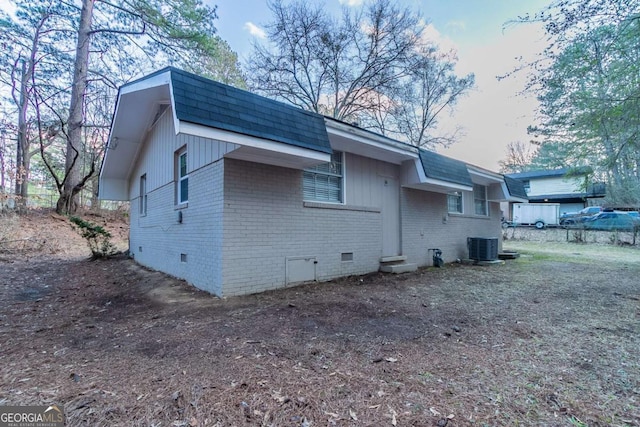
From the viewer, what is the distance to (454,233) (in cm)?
1102

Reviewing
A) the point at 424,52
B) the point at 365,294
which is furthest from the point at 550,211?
the point at 365,294

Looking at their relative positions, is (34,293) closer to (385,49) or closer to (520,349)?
(520,349)

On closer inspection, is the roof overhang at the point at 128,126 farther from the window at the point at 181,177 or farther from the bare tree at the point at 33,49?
the bare tree at the point at 33,49

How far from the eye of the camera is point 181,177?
24.8 feet

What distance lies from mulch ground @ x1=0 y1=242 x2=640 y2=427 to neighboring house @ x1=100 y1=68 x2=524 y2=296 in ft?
2.90

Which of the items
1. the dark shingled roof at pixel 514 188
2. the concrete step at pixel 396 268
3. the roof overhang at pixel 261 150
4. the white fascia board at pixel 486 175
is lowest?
the concrete step at pixel 396 268

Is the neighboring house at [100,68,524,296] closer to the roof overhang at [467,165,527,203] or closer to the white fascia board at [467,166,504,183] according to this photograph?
the white fascia board at [467,166,504,183]

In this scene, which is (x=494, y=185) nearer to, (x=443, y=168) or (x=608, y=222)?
(x=443, y=168)

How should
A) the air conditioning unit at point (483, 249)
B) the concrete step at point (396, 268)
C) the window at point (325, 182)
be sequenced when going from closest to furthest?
the window at point (325, 182), the concrete step at point (396, 268), the air conditioning unit at point (483, 249)

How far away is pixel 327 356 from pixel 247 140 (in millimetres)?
3077

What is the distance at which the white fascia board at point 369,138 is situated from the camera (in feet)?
21.1

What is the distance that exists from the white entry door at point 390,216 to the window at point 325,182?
63.4 inches

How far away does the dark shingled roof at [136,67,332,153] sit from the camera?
4121mm

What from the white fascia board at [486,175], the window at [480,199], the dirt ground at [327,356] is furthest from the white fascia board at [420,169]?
the window at [480,199]
